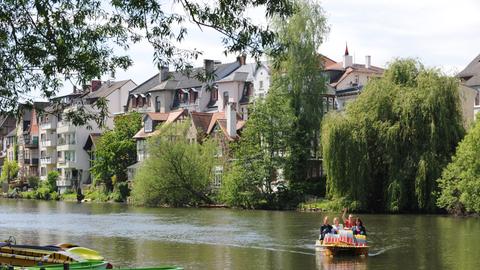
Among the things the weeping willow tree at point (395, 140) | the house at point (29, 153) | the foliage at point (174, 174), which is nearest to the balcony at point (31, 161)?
the house at point (29, 153)

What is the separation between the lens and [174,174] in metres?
87.1

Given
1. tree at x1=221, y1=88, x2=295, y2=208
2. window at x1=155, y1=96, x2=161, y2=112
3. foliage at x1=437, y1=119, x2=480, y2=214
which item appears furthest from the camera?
window at x1=155, y1=96, x2=161, y2=112

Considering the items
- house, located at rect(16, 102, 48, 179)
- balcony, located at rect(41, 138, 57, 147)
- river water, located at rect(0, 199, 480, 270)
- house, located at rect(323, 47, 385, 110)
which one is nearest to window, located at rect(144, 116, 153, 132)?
house, located at rect(323, 47, 385, 110)

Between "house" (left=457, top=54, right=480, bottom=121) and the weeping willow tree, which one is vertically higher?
"house" (left=457, top=54, right=480, bottom=121)

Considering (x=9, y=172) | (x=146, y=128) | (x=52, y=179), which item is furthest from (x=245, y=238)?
(x=9, y=172)

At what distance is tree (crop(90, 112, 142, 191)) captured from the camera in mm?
113875

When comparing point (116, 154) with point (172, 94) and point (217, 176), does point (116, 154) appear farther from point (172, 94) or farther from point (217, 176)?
point (217, 176)

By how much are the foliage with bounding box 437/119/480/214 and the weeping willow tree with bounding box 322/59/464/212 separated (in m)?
1.57

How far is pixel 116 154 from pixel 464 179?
62.7m

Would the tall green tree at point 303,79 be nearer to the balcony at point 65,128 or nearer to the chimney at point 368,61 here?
the chimney at point 368,61

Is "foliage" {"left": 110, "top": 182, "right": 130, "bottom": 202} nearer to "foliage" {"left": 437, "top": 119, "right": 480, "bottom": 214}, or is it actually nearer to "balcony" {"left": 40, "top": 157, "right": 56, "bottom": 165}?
"balcony" {"left": 40, "top": 157, "right": 56, "bottom": 165}

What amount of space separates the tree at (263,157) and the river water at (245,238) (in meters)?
8.00

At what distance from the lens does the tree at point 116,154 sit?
374 feet

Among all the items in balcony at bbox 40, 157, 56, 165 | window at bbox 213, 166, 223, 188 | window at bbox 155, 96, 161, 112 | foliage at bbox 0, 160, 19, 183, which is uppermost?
window at bbox 155, 96, 161, 112
